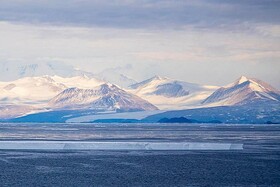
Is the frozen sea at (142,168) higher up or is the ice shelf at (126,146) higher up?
the ice shelf at (126,146)

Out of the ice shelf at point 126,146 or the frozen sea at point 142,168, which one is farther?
the ice shelf at point 126,146

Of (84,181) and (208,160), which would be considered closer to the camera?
(84,181)

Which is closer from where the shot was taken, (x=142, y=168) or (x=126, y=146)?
(x=142, y=168)

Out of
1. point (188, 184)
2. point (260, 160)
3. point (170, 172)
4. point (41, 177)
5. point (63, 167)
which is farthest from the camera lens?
point (260, 160)

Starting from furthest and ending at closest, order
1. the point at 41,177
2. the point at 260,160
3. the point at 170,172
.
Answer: the point at 260,160
the point at 170,172
the point at 41,177

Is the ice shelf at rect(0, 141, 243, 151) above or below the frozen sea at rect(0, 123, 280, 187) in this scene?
above

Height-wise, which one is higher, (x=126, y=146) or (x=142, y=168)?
(x=126, y=146)

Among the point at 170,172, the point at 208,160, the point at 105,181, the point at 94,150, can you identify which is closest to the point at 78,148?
the point at 94,150

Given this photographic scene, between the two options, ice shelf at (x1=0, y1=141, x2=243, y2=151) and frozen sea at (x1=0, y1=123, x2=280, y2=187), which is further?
ice shelf at (x1=0, y1=141, x2=243, y2=151)

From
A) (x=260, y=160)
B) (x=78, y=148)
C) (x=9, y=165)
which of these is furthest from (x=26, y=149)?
(x=260, y=160)

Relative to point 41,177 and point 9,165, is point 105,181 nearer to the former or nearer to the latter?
point 41,177
